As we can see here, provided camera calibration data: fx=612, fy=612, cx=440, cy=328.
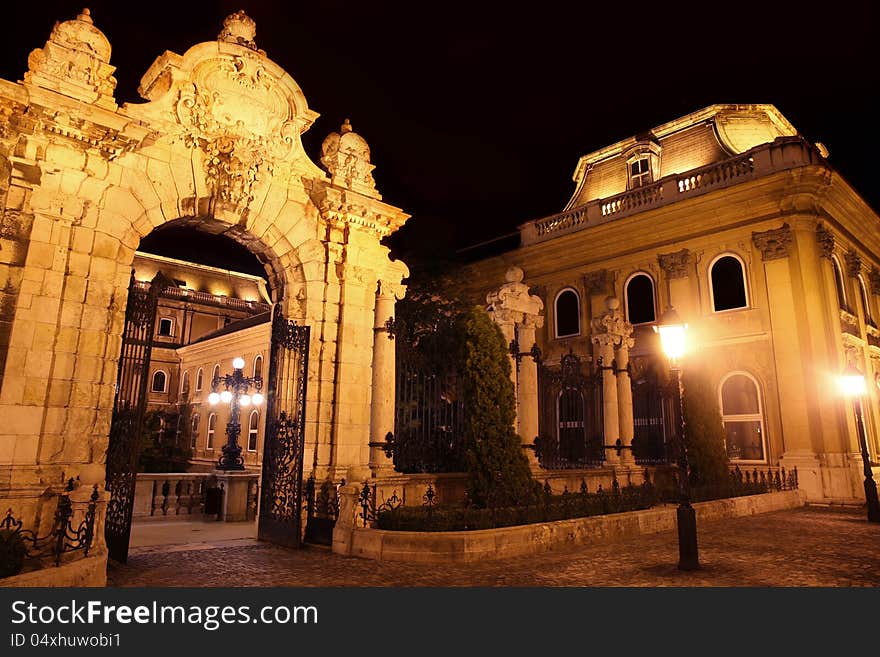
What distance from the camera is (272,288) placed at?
11961mm

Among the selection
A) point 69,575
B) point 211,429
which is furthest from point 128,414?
point 211,429

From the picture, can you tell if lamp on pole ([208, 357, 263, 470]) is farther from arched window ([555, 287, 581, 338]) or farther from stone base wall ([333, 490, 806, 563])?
arched window ([555, 287, 581, 338])

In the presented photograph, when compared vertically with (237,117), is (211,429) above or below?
below

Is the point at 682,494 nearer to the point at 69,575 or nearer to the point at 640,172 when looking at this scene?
the point at 69,575

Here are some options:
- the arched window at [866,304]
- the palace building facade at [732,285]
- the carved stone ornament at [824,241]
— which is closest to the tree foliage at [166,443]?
the palace building facade at [732,285]

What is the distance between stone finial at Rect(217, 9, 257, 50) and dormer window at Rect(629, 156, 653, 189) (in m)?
18.1

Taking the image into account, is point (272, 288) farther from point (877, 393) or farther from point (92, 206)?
point (877, 393)

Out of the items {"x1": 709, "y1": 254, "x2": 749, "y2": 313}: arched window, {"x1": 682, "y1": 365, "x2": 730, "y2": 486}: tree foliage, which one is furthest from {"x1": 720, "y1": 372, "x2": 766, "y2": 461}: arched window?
{"x1": 682, "y1": 365, "x2": 730, "y2": 486}: tree foliage

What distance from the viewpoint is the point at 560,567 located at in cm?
860

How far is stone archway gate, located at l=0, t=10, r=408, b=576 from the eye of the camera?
843cm

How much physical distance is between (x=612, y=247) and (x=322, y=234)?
15906 mm

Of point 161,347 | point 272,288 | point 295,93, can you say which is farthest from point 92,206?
point 161,347

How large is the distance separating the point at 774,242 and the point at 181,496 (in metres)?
19.6

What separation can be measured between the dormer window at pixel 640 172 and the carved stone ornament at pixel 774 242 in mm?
5832
